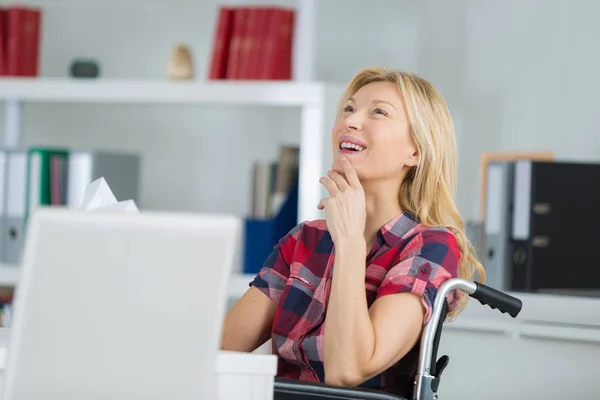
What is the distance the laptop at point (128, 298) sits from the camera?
1218 millimetres

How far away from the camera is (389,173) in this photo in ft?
6.13

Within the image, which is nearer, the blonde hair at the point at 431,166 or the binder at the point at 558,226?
the blonde hair at the point at 431,166

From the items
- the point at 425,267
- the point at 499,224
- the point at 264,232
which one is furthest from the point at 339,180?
the point at 264,232

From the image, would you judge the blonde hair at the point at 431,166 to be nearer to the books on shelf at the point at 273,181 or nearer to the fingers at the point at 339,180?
the fingers at the point at 339,180

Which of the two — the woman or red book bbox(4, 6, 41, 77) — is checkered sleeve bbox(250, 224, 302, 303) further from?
red book bbox(4, 6, 41, 77)

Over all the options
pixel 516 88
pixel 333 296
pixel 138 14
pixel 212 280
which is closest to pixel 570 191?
pixel 516 88

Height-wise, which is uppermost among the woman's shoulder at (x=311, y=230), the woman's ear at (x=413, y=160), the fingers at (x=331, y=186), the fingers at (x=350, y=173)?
the woman's ear at (x=413, y=160)

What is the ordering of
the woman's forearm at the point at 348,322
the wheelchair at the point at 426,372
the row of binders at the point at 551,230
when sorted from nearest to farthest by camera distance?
1. the wheelchair at the point at 426,372
2. the woman's forearm at the point at 348,322
3. the row of binders at the point at 551,230

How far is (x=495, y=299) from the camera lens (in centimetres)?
168

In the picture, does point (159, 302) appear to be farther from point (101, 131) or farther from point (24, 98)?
point (101, 131)

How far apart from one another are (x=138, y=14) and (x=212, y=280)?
268 centimetres

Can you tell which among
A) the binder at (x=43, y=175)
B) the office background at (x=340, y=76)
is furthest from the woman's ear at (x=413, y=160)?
the binder at (x=43, y=175)

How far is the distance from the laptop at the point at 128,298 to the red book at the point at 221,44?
208 cm

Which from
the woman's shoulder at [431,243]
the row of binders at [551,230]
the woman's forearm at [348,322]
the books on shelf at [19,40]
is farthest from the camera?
the books on shelf at [19,40]
